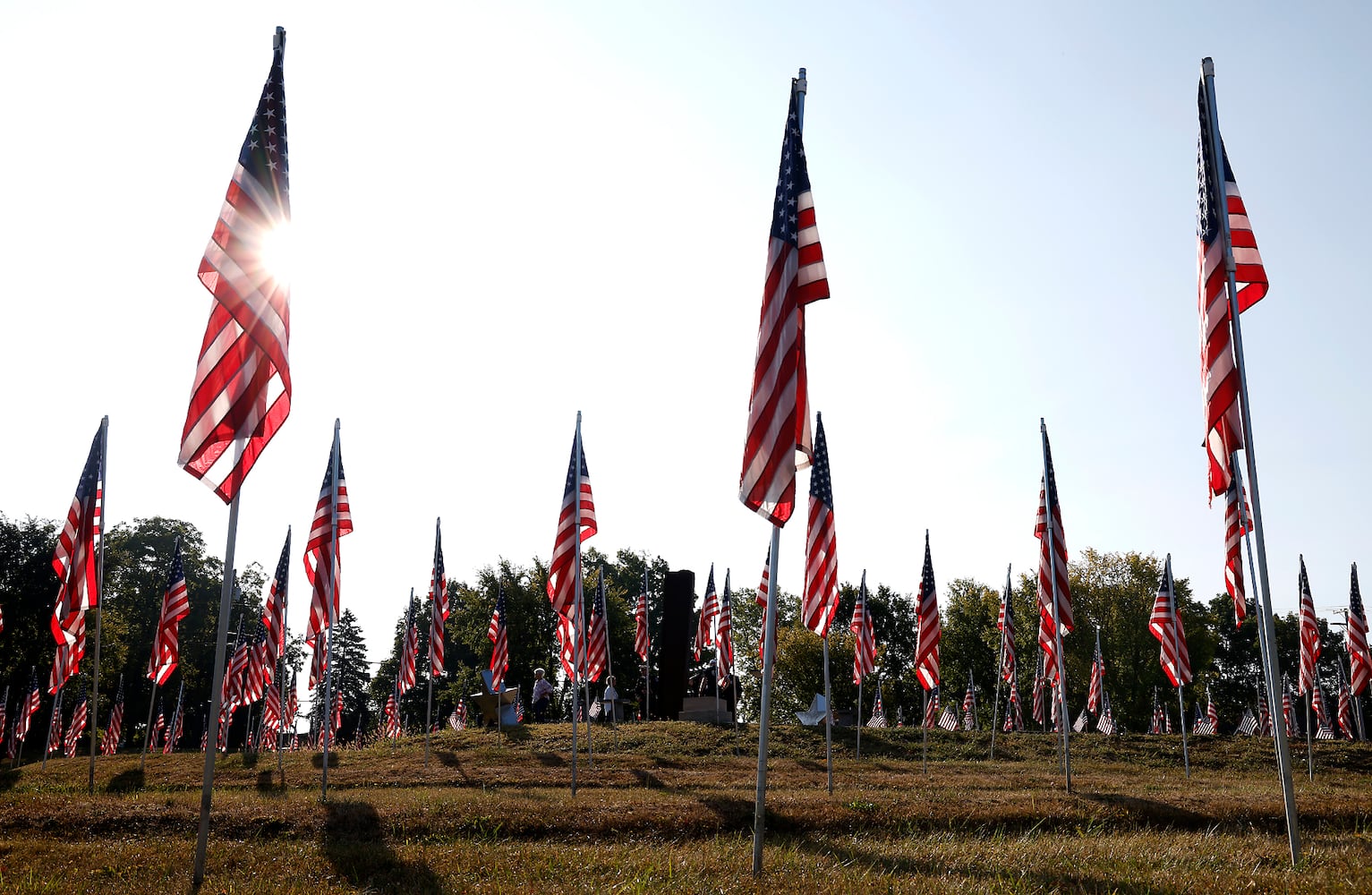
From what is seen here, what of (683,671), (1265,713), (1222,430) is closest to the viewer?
(1222,430)

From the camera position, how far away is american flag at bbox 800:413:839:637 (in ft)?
65.0

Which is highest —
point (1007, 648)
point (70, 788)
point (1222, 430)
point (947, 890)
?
point (1222, 430)

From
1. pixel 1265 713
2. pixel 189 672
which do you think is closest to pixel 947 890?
pixel 1265 713

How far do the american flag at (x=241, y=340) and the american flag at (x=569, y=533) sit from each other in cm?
962

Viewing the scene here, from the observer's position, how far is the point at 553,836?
14.1 m

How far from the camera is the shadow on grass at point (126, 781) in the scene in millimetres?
22766

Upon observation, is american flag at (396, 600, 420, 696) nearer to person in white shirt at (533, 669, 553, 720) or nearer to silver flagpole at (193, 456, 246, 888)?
person in white shirt at (533, 669, 553, 720)

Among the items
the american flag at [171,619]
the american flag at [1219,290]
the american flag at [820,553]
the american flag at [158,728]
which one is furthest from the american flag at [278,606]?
the american flag at [158,728]

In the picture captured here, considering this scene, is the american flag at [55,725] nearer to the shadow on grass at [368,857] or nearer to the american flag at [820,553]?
the shadow on grass at [368,857]

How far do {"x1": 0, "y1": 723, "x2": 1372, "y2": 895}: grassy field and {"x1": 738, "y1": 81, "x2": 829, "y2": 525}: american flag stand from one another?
367 centimetres

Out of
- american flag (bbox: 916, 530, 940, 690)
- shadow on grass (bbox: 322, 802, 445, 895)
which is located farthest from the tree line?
shadow on grass (bbox: 322, 802, 445, 895)

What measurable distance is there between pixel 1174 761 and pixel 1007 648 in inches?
253

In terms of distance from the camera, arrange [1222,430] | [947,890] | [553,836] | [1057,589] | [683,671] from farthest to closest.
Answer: [683,671]
[1057,589]
[553,836]
[1222,430]
[947,890]

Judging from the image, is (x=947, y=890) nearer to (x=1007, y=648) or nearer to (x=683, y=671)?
(x=1007, y=648)
